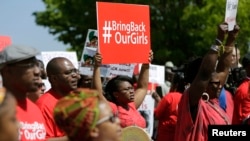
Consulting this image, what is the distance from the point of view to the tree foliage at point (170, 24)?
30.0 meters

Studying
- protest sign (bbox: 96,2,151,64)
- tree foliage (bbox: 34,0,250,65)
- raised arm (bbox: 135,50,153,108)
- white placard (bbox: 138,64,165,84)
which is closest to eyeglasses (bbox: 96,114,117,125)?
protest sign (bbox: 96,2,151,64)

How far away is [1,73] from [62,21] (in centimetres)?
3096

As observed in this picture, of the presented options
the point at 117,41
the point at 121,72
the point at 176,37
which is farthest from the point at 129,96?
the point at 176,37

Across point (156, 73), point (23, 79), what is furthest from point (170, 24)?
point (23, 79)

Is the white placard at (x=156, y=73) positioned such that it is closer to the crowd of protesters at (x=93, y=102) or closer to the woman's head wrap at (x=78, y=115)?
the crowd of protesters at (x=93, y=102)

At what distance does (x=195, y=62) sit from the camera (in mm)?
7121

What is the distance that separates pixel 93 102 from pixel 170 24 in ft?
94.8

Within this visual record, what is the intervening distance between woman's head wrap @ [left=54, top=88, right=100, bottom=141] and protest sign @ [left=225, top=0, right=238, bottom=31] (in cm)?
288

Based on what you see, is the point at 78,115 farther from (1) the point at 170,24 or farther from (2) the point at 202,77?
(1) the point at 170,24

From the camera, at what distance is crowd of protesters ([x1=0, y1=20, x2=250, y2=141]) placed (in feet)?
15.4

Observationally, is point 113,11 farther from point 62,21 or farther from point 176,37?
point 62,21

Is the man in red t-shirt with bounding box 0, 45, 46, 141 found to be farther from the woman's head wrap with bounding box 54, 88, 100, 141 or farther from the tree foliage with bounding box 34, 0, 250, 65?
the tree foliage with bounding box 34, 0, 250, 65

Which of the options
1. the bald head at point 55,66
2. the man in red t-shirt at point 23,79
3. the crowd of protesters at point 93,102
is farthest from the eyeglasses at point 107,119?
the bald head at point 55,66

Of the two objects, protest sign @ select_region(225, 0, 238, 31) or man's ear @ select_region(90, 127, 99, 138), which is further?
protest sign @ select_region(225, 0, 238, 31)
